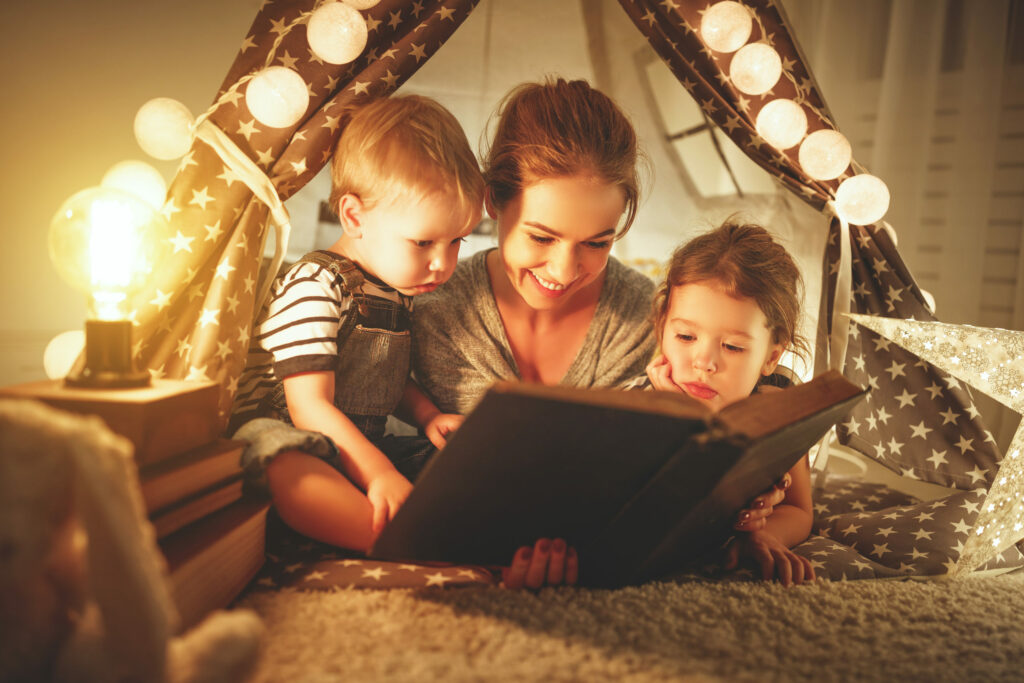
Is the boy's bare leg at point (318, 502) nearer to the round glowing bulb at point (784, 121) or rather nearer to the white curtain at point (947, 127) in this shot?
the round glowing bulb at point (784, 121)

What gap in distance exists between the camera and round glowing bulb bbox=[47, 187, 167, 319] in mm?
804

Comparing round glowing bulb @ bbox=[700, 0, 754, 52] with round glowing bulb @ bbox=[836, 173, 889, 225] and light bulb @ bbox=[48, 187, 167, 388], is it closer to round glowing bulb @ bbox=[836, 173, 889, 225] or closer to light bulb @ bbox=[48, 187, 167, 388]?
round glowing bulb @ bbox=[836, 173, 889, 225]

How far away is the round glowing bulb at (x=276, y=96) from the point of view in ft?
3.22

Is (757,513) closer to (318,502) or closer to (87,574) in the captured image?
(318,502)

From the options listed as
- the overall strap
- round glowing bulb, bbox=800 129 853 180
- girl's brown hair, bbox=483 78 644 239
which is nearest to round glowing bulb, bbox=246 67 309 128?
the overall strap

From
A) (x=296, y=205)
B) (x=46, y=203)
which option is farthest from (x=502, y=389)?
(x=46, y=203)

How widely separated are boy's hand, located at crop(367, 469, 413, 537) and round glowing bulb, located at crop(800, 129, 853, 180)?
922 mm

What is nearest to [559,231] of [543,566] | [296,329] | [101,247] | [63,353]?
[296,329]

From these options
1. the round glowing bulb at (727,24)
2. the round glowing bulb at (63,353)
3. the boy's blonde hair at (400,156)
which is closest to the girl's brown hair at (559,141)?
the boy's blonde hair at (400,156)

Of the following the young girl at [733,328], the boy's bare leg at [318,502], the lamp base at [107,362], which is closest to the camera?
the lamp base at [107,362]

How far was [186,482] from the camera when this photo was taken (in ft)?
2.30

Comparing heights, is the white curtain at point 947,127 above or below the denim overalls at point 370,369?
above

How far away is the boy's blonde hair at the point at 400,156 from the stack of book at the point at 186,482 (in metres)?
0.44

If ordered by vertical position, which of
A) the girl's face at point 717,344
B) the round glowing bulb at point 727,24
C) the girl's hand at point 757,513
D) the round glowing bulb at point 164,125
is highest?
the round glowing bulb at point 727,24
